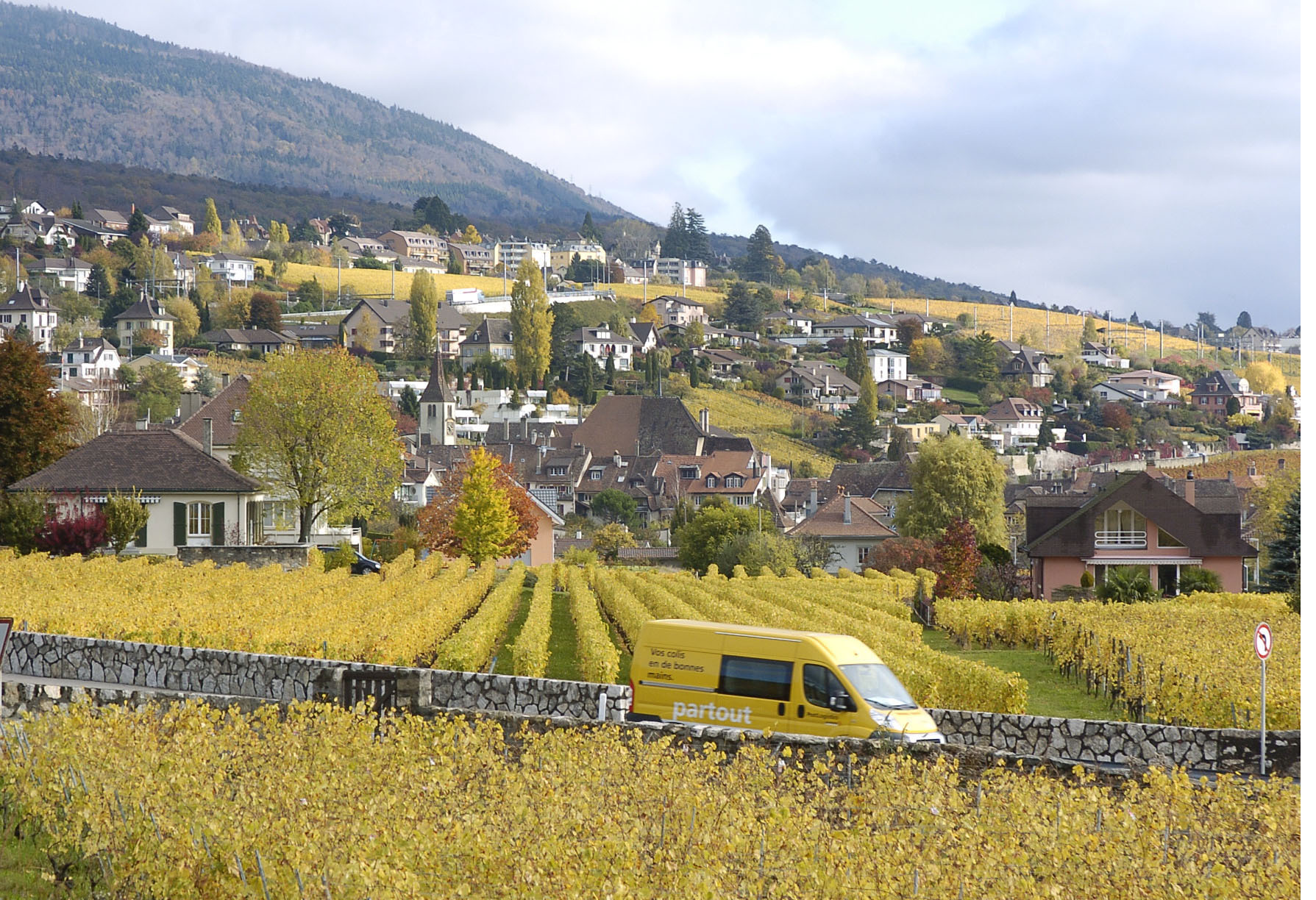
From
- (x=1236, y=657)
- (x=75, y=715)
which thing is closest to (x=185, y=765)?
(x=75, y=715)

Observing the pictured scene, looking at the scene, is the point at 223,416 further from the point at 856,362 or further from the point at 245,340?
the point at 856,362

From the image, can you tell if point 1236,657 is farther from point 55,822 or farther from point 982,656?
point 55,822

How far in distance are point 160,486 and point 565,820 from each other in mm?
35620

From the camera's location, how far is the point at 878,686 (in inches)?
647

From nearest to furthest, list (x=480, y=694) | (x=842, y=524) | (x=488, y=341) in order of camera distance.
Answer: (x=480, y=694)
(x=842, y=524)
(x=488, y=341)

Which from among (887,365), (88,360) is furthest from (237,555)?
(887,365)

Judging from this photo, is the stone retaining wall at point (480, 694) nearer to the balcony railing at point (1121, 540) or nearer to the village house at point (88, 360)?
the balcony railing at point (1121, 540)

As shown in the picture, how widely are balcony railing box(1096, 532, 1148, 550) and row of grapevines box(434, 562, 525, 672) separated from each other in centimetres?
2241

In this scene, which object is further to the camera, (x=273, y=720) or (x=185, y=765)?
(x=273, y=720)

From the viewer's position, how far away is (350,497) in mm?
48406

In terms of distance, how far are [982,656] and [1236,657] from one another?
31.9ft

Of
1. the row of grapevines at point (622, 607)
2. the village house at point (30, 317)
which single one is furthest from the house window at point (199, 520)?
the village house at point (30, 317)

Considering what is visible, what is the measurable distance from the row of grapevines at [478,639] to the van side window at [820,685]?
565 cm

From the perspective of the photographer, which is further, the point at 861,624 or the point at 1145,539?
the point at 1145,539
